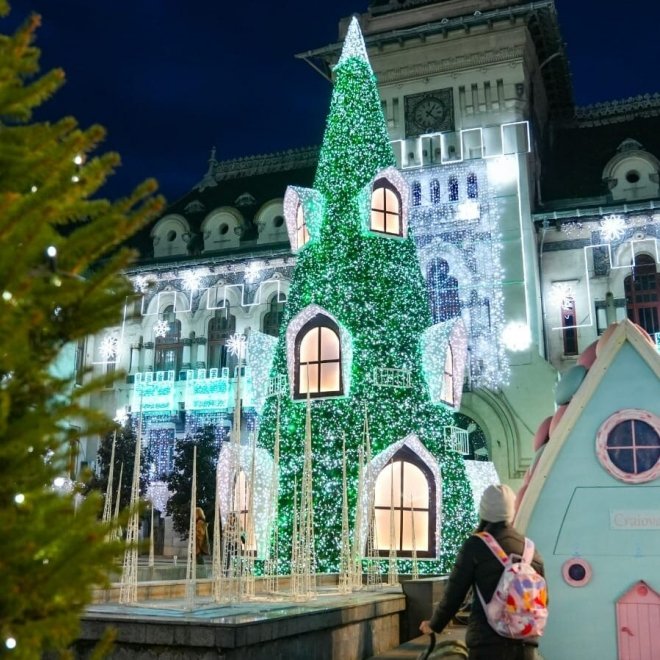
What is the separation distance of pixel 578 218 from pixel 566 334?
12.7ft

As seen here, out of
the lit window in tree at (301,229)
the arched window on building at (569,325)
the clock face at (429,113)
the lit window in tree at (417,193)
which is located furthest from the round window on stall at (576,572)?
the clock face at (429,113)

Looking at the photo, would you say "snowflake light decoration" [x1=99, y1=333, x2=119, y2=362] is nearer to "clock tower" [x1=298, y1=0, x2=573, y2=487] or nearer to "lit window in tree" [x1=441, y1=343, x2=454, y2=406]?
"clock tower" [x1=298, y1=0, x2=573, y2=487]

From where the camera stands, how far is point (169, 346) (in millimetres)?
32875

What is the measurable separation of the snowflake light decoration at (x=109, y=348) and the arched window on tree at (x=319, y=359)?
19954mm

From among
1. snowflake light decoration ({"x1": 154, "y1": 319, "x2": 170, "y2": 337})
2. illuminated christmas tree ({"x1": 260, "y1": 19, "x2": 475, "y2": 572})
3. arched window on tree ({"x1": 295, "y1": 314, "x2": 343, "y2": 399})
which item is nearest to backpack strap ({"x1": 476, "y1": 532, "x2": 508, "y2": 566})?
illuminated christmas tree ({"x1": 260, "y1": 19, "x2": 475, "y2": 572})

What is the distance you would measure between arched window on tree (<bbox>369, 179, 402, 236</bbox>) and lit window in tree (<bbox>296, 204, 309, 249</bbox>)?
4.15ft

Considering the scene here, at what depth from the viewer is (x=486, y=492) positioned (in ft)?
17.1

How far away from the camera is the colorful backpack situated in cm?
478

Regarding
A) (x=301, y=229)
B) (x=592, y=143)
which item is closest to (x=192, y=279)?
(x=592, y=143)

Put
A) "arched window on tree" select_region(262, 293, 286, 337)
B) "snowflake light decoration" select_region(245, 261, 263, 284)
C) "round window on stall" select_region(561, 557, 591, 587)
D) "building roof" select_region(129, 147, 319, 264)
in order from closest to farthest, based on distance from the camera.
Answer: "round window on stall" select_region(561, 557, 591, 587), "arched window on tree" select_region(262, 293, 286, 337), "snowflake light decoration" select_region(245, 261, 263, 284), "building roof" select_region(129, 147, 319, 264)

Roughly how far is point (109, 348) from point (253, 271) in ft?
21.7

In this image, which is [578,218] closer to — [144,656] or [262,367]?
[262,367]

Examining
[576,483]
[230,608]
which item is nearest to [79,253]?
[230,608]

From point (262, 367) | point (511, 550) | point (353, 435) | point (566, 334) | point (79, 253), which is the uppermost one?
point (566, 334)
